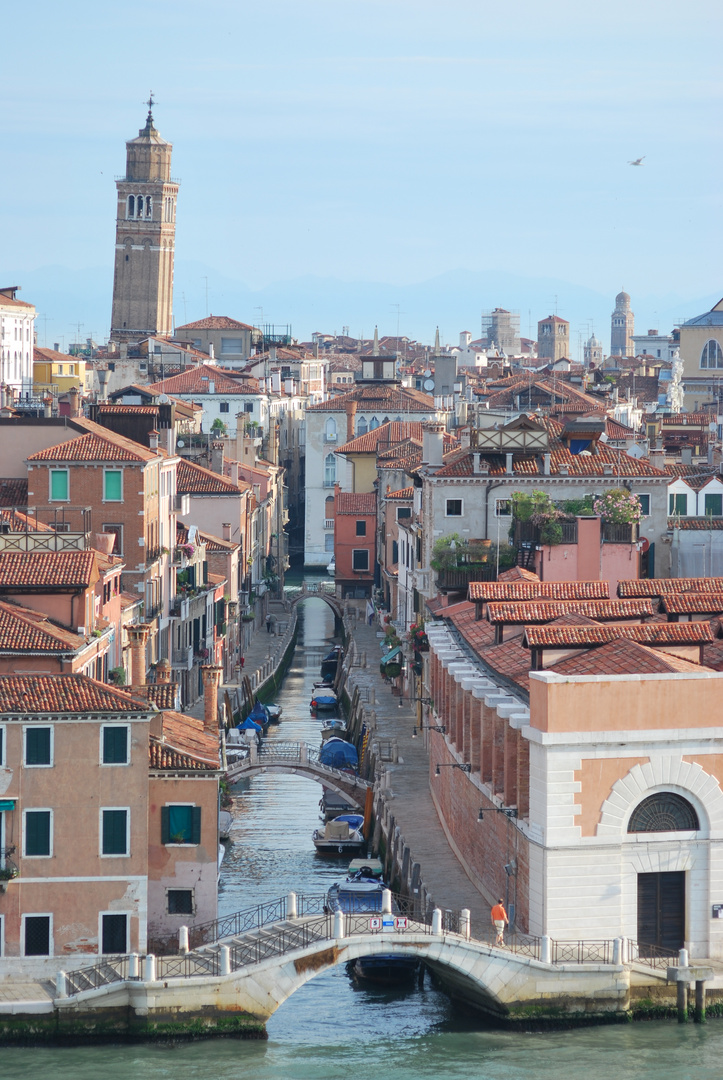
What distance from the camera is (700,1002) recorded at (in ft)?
99.3

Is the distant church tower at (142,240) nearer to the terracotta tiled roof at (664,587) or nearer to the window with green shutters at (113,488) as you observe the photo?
the window with green shutters at (113,488)

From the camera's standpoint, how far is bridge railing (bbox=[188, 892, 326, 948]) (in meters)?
31.7

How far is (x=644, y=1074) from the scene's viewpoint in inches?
1131

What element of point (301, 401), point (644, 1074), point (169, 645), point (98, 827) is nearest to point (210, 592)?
point (169, 645)

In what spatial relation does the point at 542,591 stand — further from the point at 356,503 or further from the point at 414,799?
the point at 356,503

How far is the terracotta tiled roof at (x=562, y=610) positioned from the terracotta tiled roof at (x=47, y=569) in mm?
7928

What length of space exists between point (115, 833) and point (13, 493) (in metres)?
21.8

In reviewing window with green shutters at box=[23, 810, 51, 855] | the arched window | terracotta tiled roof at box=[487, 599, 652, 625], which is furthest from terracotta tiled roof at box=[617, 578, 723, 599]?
the arched window

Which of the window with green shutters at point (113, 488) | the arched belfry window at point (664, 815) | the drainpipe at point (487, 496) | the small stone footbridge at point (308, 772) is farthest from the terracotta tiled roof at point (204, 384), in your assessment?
the arched belfry window at point (664, 815)

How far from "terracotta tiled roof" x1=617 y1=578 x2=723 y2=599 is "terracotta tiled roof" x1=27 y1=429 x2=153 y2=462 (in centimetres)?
1461

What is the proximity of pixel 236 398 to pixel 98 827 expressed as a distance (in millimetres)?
79412

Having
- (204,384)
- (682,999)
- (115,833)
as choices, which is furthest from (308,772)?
(204,384)

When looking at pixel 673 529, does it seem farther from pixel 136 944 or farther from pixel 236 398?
pixel 236 398

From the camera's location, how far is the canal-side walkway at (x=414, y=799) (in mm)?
34594
